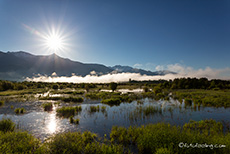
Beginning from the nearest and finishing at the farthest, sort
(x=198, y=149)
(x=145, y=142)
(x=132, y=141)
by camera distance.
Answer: (x=198, y=149) < (x=145, y=142) < (x=132, y=141)

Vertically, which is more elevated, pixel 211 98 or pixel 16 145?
pixel 211 98

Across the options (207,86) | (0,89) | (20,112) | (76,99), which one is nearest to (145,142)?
(20,112)

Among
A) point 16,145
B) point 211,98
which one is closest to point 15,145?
point 16,145

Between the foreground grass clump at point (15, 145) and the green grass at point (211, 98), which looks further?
the green grass at point (211, 98)

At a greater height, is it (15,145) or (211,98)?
(211,98)

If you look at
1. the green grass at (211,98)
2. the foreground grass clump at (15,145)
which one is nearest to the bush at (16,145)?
the foreground grass clump at (15,145)

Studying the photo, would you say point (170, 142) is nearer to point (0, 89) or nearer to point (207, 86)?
point (0, 89)

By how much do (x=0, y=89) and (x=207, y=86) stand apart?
429ft

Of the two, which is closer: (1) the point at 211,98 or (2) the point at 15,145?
(2) the point at 15,145

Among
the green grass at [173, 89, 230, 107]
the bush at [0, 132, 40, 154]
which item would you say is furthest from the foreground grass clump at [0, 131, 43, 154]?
the green grass at [173, 89, 230, 107]

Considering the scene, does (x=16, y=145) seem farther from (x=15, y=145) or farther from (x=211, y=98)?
(x=211, y=98)

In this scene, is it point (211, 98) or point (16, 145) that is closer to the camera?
point (16, 145)

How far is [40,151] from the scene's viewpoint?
32.5ft

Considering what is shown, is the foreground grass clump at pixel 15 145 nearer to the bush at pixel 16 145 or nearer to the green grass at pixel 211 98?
the bush at pixel 16 145
